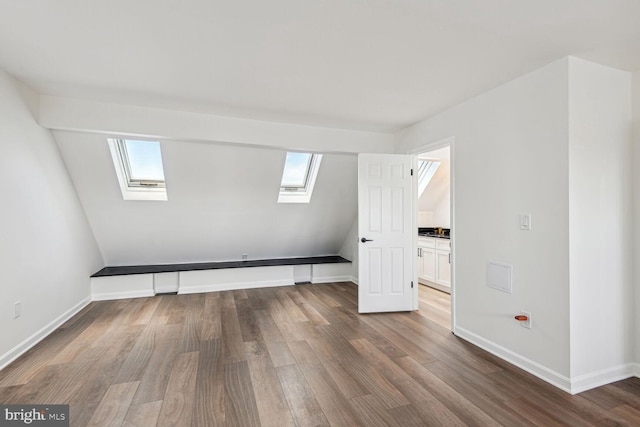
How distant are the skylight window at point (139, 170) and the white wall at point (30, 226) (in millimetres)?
558

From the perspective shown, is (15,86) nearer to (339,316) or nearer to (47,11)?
(47,11)

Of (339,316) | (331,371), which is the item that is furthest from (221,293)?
(331,371)

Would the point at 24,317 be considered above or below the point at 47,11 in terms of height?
below

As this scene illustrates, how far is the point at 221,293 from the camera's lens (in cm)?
472

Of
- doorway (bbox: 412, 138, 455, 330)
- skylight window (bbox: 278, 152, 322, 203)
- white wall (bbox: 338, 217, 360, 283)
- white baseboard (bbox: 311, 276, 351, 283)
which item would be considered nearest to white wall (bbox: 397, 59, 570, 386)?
doorway (bbox: 412, 138, 455, 330)

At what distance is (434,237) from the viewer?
4.97m

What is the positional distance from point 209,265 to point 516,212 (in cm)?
430

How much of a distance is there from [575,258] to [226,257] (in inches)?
183

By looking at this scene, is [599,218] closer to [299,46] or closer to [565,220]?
[565,220]

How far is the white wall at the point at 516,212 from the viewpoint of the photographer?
2.19 m

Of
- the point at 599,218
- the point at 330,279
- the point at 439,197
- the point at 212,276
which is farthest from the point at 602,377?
the point at 212,276

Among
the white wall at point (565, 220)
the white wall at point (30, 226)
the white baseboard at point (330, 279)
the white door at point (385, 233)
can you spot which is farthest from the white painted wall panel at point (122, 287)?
the white wall at point (565, 220)

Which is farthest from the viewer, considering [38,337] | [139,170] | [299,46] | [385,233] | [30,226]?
[139,170]

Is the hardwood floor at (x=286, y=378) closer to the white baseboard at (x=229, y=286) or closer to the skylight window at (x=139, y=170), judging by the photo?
the white baseboard at (x=229, y=286)
